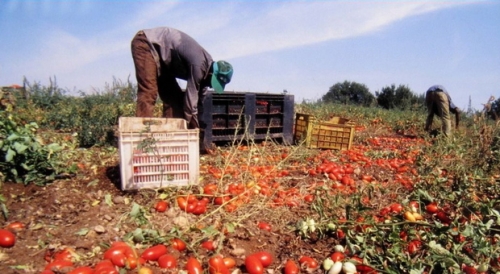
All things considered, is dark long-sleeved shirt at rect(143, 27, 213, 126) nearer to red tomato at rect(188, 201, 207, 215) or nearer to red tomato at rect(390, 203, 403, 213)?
red tomato at rect(188, 201, 207, 215)

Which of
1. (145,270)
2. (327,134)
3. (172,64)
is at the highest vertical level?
(172,64)

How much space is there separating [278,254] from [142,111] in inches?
104

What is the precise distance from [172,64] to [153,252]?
2869mm

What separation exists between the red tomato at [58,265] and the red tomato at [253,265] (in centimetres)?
92

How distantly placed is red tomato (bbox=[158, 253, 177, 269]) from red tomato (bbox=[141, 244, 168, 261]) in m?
0.03

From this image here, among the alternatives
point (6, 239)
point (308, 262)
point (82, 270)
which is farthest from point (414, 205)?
point (6, 239)

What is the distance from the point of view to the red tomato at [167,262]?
5.85ft

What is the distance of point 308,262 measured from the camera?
200cm

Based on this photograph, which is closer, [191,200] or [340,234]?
[340,234]

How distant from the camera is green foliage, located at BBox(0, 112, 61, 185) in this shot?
2.73m

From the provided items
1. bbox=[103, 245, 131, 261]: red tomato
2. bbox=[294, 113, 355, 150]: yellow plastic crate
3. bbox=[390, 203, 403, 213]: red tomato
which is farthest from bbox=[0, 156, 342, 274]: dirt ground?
bbox=[294, 113, 355, 150]: yellow plastic crate

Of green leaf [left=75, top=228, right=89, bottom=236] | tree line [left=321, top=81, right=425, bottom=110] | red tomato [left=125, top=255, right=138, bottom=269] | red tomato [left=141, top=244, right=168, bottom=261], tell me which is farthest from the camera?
tree line [left=321, top=81, right=425, bottom=110]

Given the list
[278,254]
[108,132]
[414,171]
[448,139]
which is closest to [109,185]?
[278,254]

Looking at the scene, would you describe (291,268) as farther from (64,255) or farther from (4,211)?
(4,211)
